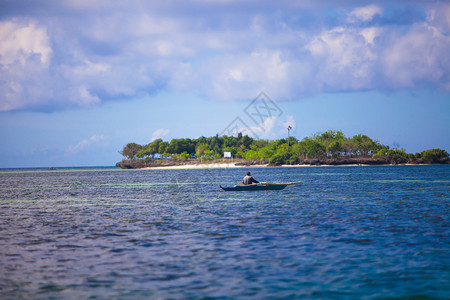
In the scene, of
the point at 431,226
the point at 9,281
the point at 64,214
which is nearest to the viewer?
the point at 9,281

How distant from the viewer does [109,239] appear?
68.6 feet

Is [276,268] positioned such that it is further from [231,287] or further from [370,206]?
[370,206]

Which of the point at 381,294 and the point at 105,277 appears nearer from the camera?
the point at 381,294

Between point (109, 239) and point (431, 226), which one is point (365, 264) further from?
point (109, 239)

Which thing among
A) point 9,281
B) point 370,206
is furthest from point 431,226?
point 9,281

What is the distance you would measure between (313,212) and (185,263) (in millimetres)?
16798

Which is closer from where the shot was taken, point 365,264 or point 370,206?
point 365,264

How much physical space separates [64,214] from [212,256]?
20.0m

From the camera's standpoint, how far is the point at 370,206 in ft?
112

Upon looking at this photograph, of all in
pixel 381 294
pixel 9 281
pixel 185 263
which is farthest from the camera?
pixel 185 263

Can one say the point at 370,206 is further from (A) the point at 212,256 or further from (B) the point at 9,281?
(B) the point at 9,281

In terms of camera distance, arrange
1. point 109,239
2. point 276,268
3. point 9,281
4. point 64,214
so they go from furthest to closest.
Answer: point 64,214 → point 109,239 → point 276,268 → point 9,281

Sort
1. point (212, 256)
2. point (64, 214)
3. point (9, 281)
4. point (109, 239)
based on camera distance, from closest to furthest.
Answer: point (9, 281)
point (212, 256)
point (109, 239)
point (64, 214)

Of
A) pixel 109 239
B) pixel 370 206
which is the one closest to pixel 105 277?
pixel 109 239
